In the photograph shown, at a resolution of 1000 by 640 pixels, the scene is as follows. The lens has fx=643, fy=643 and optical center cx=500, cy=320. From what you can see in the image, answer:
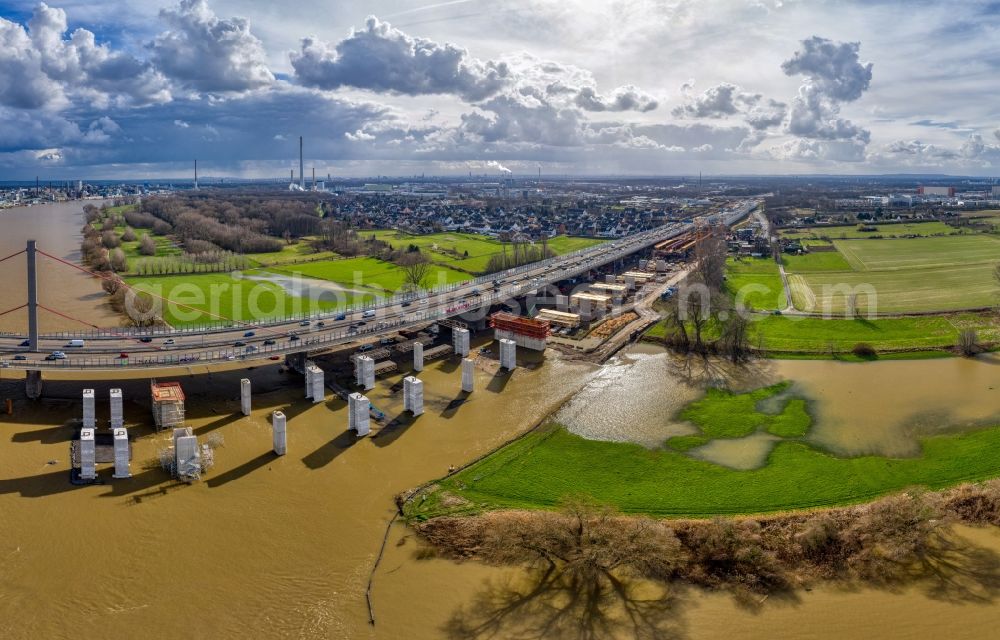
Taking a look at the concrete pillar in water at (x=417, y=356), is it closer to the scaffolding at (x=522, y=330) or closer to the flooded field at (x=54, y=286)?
the scaffolding at (x=522, y=330)

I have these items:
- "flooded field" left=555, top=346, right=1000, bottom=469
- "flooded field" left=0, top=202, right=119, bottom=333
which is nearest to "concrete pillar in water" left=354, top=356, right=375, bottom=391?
"flooded field" left=555, top=346, right=1000, bottom=469

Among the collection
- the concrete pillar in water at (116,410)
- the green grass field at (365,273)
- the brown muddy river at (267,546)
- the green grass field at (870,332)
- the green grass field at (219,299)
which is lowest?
the brown muddy river at (267,546)

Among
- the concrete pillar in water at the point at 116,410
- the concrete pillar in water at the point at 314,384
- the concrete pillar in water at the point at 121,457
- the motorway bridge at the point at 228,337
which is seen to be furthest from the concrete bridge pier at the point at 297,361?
the concrete pillar in water at the point at 121,457

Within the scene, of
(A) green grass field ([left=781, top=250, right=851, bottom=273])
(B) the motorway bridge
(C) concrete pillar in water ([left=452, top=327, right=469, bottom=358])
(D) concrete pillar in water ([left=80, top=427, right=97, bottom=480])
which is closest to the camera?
(D) concrete pillar in water ([left=80, top=427, right=97, bottom=480])

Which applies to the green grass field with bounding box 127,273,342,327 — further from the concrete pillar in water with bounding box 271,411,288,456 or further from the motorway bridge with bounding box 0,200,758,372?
the concrete pillar in water with bounding box 271,411,288,456

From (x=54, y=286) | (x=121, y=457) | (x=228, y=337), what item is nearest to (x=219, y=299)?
(x=54, y=286)

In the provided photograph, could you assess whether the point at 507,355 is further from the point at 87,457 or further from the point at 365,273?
the point at 365,273
